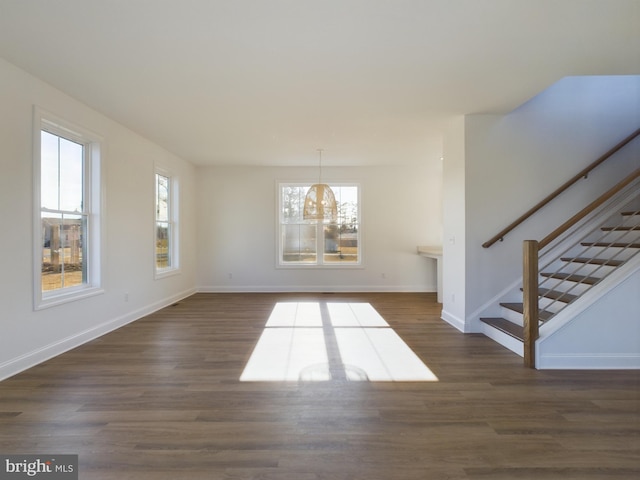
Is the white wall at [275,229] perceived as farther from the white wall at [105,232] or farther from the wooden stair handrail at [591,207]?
the wooden stair handrail at [591,207]

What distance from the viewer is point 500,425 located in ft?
6.90

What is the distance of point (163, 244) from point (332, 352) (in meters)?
3.95

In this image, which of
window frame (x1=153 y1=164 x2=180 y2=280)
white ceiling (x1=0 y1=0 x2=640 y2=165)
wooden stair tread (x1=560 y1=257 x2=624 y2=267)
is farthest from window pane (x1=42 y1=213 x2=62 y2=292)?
wooden stair tread (x1=560 y1=257 x2=624 y2=267)

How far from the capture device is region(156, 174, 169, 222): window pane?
19.0ft

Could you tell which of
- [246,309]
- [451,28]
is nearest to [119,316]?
[246,309]

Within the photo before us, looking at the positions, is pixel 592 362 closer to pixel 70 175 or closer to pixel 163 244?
pixel 70 175

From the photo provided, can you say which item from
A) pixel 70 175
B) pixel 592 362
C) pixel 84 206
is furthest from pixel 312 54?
pixel 592 362

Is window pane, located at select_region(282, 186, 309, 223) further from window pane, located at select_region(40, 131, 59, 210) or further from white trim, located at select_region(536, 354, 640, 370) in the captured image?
white trim, located at select_region(536, 354, 640, 370)

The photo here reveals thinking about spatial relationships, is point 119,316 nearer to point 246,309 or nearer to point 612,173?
point 246,309

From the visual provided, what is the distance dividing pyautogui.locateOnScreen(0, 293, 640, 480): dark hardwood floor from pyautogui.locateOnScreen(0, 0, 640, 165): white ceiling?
259 cm

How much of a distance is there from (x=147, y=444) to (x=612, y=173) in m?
5.36

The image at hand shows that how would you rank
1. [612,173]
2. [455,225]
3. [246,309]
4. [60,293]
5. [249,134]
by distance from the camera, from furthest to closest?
[246,309] → [249,134] → [455,225] → [612,173] → [60,293]

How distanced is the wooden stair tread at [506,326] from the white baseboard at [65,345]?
449 cm

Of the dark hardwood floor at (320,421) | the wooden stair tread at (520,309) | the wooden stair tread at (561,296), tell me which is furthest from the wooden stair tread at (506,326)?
the wooden stair tread at (561,296)
